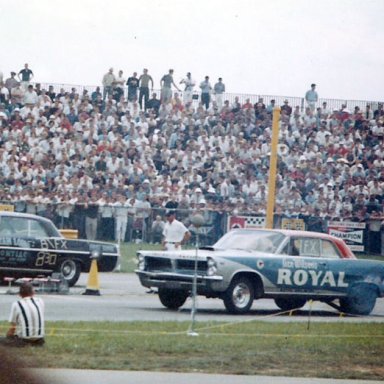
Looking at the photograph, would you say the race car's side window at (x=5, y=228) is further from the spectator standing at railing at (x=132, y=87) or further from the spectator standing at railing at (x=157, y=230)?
the spectator standing at railing at (x=132, y=87)

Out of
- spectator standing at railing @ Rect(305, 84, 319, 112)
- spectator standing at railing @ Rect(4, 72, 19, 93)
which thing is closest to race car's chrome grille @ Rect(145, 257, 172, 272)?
spectator standing at railing @ Rect(4, 72, 19, 93)

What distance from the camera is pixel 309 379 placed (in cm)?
952

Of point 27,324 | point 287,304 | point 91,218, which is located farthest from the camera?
point 91,218

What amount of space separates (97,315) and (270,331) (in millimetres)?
2955

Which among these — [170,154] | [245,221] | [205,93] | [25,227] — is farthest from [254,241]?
[205,93]

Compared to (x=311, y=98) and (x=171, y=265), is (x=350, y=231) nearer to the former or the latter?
(x=311, y=98)

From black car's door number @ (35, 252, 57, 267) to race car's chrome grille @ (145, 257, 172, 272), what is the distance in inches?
146

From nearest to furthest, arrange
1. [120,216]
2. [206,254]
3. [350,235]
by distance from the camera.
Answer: [206,254]
[120,216]
[350,235]

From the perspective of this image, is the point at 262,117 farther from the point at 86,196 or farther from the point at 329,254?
the point at 329,254

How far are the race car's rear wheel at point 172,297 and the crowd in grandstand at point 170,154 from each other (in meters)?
11.5

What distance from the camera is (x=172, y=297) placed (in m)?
16.9

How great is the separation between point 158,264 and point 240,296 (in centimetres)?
138

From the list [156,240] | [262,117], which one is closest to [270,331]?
[156,240]

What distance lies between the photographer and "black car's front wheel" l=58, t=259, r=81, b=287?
2017 centimetres
